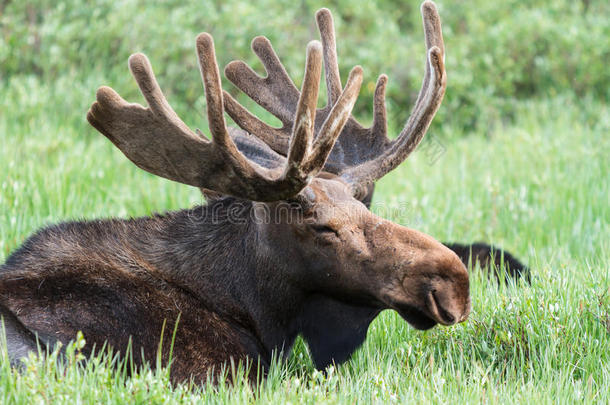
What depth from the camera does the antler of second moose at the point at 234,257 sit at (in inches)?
135

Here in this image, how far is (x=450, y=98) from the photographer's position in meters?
11.1

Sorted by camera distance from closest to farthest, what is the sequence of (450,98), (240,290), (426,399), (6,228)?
(426,399) < (240,290) < (6,228) < (450,98)

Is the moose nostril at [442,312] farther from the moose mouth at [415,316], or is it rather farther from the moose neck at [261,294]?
the moose neck at [261,294]

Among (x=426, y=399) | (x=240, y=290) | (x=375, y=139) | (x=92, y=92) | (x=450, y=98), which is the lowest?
(x=426, y=399)

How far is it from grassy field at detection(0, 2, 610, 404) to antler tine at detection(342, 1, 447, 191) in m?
0.84

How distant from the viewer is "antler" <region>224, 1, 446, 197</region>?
13.1ft

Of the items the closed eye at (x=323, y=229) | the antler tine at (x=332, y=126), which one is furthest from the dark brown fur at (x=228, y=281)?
the antler tine at (x=332, y=126)

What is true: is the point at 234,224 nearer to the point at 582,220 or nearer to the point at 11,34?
the point at 582,220

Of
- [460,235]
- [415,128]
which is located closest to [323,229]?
[415,128]

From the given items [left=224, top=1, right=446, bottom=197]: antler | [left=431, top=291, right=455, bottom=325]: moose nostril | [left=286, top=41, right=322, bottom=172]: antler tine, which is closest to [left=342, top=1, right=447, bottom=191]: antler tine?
[left=224, top=1, right=446, bottom=197]: antler

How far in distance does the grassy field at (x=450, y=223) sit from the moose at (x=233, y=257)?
0.20 m

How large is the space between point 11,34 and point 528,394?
25.1 ft

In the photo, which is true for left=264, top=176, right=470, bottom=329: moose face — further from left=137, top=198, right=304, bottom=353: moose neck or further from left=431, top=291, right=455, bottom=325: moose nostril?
left=137, top=198, right=304, bottom=353: moose neck

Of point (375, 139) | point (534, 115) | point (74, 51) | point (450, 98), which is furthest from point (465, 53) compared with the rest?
point (375, 139)
